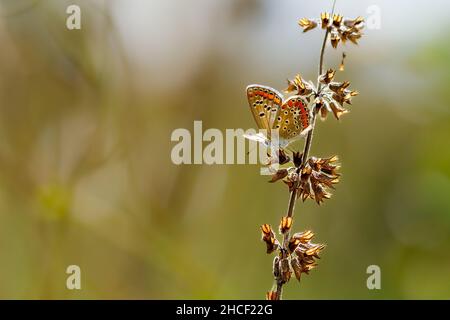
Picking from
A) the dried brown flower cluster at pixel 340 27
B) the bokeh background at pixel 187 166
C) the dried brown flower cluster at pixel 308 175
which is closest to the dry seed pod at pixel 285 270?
the dried brown flower cluster at pixel 308 175

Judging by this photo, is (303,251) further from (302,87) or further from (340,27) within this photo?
(340,27)

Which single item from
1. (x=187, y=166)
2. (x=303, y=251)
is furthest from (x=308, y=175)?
(x=187, y=166)

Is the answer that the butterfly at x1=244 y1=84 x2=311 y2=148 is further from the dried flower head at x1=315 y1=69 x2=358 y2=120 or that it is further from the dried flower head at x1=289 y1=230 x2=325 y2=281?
the dried flower head at x1=289 y1=230 x2=325 y2=281

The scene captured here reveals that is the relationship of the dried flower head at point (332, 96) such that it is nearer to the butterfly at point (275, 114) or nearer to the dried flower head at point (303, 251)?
the butterfly at point (275, 114)

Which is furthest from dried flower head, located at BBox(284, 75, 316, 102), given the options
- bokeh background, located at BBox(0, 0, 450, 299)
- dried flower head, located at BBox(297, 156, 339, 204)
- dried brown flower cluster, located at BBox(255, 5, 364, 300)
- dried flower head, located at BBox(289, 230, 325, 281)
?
bokeh background, located at BBox(0, 0, 450, 299)

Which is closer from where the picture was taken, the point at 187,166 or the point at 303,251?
the point at 303,251
